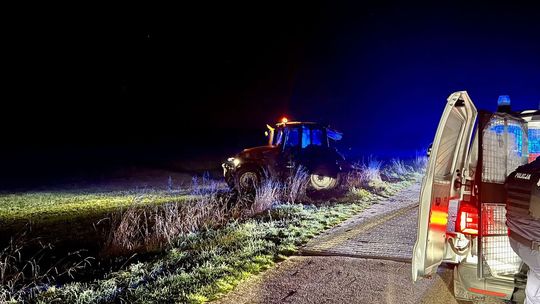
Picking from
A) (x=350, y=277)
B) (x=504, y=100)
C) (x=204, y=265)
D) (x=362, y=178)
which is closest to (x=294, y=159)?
(x=362, y=178)

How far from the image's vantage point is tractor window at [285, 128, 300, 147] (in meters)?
11.8

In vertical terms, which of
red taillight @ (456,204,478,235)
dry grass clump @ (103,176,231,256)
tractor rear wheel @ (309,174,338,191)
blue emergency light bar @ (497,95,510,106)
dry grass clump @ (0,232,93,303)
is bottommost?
dry grass clump @ (0,232,93,303)

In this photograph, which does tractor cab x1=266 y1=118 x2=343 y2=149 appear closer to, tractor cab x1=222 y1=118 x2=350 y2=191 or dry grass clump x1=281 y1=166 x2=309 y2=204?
tractor cab x1=222 y1=118 x2=350 y2=191

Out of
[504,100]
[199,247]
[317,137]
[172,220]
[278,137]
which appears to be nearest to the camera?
[504,100]

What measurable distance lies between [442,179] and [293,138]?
8542 mm

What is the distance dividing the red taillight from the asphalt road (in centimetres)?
57

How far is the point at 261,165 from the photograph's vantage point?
1194cm

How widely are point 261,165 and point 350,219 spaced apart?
4075 millimetres

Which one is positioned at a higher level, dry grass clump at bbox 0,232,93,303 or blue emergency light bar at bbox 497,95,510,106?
blue emergency light bar at bbox 497,95,510,106

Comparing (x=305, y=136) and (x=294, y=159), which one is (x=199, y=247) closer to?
(x=294, y=159)

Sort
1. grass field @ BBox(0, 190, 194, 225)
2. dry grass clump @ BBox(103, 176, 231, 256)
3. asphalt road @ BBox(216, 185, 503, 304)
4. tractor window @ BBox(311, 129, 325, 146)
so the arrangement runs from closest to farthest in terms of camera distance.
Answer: asphalt road @ BBox(216, 185, 503, 304)
dry grass clump @ BBox(103, 176, 231, 256)
grass field @ BBox(0, 190, 194, 225)
tractor window @ BBox(311, 129, 325, 146)

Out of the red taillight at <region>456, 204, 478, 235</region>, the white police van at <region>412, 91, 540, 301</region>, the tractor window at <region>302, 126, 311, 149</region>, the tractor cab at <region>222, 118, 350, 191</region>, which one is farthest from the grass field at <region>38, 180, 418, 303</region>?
the tractor window at <region>302, 126, 311, 149</region>

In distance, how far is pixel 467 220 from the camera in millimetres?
3371

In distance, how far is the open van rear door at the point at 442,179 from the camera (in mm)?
3033
